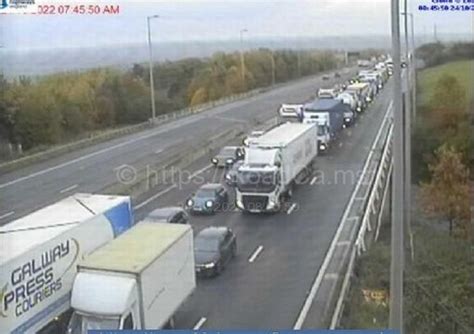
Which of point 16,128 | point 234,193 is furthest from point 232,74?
point 16,128

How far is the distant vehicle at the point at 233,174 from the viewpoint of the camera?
230cm

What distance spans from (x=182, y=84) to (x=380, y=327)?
1.10 metres

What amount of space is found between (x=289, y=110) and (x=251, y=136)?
18 cm

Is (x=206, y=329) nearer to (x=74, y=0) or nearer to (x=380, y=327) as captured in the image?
(x=380, y=327)

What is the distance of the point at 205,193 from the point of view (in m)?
2.24

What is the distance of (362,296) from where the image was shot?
215 cm

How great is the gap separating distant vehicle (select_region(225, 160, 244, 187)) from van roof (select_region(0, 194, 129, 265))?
0.38 m

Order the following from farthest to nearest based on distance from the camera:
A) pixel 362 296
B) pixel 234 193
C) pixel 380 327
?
pixel 234 193, pixel 362 296, pixel 380 327

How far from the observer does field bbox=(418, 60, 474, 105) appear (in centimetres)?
205

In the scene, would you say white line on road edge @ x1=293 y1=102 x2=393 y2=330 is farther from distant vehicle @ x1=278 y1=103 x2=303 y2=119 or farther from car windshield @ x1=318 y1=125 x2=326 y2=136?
distant vehicle @ x1=278 y1=103 x2=303 y2=119

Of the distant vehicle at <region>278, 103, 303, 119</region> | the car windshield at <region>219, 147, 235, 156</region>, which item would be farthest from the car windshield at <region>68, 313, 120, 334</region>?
the distant vehicle at <region>278, 103, 303, 119</region>

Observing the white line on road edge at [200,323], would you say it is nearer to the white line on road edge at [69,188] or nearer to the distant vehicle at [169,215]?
the distant vehicle at [169,215]

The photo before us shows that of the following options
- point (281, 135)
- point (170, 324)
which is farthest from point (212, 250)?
point (281, 135)

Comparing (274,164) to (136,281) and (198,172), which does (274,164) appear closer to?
(198,172)
